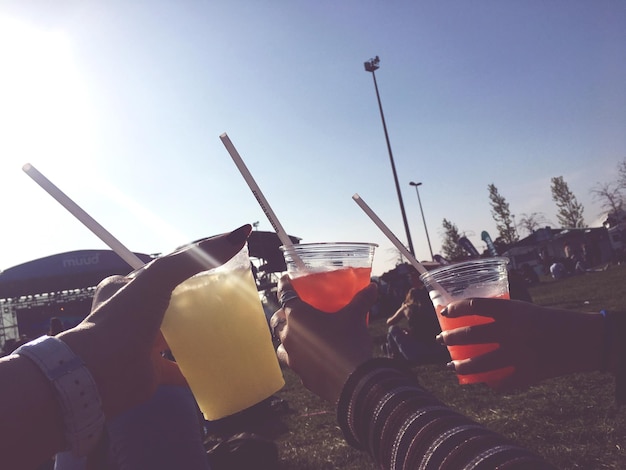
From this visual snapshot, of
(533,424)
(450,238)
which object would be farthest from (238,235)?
(450,238)

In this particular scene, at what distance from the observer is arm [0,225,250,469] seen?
2.84 ft

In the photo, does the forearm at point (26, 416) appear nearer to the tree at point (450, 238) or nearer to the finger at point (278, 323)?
the finger at point (278, 323)

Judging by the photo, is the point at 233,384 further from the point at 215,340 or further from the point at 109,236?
the point at 109,236

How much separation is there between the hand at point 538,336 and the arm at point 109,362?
1033 mm

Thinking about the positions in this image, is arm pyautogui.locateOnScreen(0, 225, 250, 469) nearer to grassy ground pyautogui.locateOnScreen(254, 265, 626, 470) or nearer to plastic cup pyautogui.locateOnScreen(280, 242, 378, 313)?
plastic cup pyautogui.locateOnScreen(280, 242, 378, 313)

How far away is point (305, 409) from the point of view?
20.5 feet

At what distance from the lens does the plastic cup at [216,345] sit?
1595mm

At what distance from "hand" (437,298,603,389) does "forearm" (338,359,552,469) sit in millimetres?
554

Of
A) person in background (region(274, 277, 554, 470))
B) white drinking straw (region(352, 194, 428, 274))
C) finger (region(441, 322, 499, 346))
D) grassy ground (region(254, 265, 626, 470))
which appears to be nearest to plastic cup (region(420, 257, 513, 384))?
white drinking straw (region(352, 194, 428, 274))

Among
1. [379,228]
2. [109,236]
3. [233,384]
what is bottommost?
[233,384]

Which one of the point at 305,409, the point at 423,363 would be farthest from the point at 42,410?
the point at 423,363

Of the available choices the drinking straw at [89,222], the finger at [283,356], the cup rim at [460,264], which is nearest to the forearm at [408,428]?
the finger at [283,356]

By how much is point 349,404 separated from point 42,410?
796mm

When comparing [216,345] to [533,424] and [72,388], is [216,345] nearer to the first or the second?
[72,388]
